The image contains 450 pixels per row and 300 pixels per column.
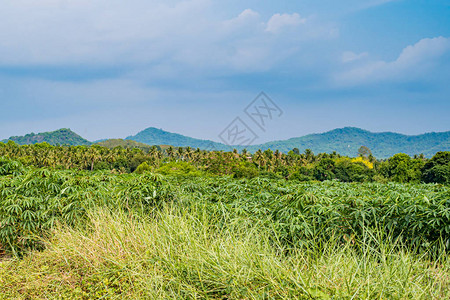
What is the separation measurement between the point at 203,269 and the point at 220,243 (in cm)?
45

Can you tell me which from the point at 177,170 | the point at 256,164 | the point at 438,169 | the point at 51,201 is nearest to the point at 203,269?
the point at 51,201

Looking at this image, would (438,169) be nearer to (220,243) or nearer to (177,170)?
(177,170)

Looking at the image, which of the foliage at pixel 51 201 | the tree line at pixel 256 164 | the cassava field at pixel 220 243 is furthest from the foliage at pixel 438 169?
the foliage at pixel 51 201

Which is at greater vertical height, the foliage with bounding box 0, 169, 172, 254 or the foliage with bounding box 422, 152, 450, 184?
the foliage with bounding box 0, 169, 172, 254

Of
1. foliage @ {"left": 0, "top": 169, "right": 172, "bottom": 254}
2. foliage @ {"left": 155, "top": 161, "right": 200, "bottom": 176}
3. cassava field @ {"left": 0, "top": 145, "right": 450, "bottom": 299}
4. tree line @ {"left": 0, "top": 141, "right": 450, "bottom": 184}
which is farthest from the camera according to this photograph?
tree line @ {"left": 0, "top": 141, "right": 450, "bottom": 184}

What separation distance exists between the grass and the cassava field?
14 millimetres

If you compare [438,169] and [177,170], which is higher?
[177,170]

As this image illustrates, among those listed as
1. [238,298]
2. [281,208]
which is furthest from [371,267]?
[281,208]

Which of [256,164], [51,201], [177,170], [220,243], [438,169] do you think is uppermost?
[51,201]

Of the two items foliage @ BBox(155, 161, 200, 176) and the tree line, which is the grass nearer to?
foliage @ BBox(155, 161, 200, 176)

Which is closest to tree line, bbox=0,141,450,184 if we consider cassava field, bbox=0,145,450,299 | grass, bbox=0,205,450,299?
cassava field, bbox=0,145,450,299

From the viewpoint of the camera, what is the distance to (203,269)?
2.71 m

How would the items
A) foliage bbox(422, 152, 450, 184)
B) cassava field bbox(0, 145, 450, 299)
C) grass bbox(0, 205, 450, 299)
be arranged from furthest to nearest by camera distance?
foliage bbox(422, 152, 450, 184), cassava field bbox(0, 145, 450, 299), grass bbox(0, 205, 450, 299)

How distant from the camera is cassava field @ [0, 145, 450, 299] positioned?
8.05ft
